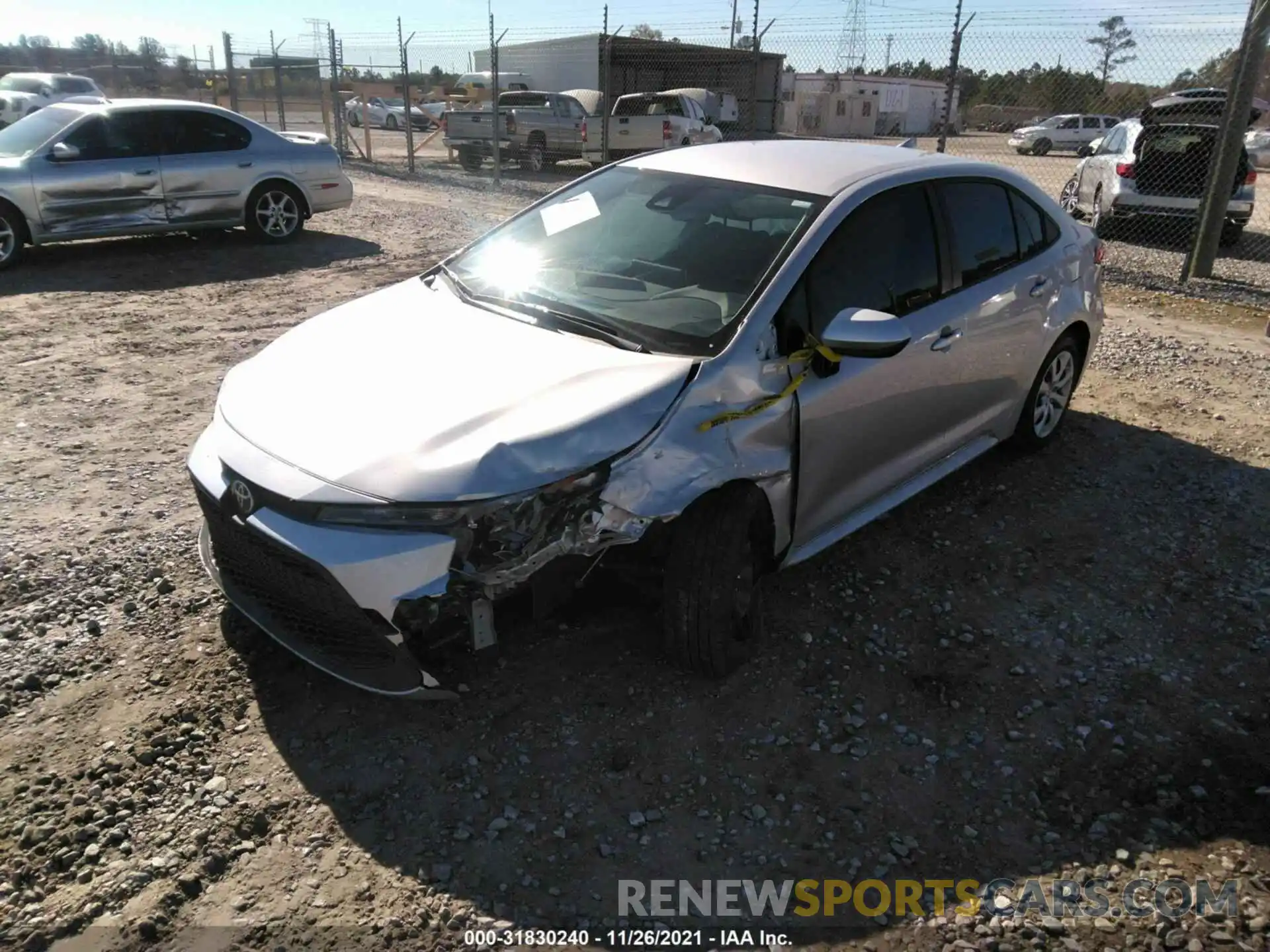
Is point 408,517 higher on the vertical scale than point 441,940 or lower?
higher

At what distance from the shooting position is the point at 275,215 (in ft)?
34.3

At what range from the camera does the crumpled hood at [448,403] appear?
2.62 meters

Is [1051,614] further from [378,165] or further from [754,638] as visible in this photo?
[378,165]

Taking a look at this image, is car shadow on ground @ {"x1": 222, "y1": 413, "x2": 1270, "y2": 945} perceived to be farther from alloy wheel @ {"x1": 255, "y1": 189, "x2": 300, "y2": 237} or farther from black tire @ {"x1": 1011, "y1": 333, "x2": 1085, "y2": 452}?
alloy wheel @ {"x1": 255, "y1": 189, "x2": 300, "y2": 237}

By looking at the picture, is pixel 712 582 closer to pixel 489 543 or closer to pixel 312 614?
pixel 489 543

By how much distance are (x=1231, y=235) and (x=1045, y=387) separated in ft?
29.4

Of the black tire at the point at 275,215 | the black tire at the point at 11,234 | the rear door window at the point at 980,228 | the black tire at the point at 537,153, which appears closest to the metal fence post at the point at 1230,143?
the rear door window at the point at 980,228

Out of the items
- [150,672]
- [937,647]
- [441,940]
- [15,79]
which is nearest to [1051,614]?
[937,647]

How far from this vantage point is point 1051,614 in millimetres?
3672

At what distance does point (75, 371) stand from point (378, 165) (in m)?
15.4

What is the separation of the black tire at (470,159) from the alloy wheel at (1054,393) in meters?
17.5

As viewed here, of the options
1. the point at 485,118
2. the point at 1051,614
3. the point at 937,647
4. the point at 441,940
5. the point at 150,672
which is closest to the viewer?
the point at 441,940

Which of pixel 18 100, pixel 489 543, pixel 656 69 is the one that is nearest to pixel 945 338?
pixel 489 543

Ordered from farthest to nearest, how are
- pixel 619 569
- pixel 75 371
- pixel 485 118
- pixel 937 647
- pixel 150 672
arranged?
pixel 485 118 → pixel 75 371 → pixel 937 647 → pixel 150 672 → pixel 619 569
